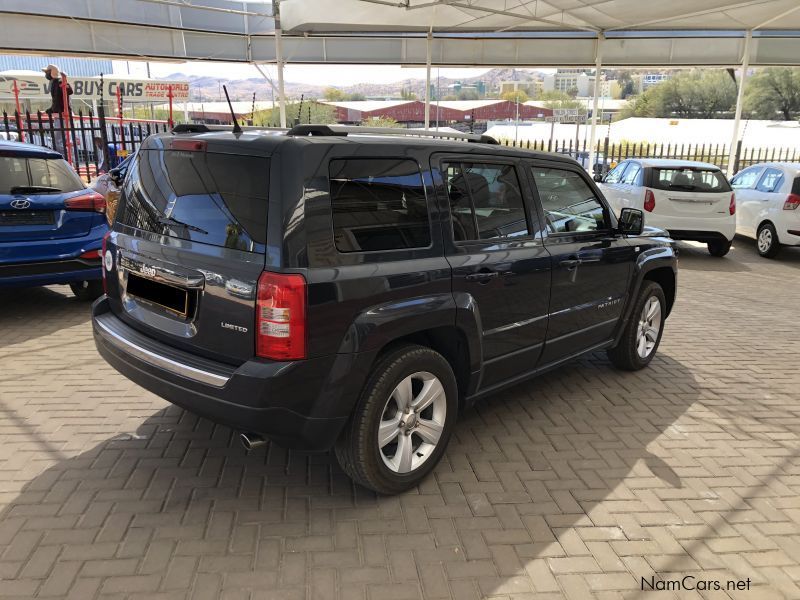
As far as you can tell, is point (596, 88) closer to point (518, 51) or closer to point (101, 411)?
point (518, 51)

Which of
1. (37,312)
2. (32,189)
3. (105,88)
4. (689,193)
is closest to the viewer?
(32,189)

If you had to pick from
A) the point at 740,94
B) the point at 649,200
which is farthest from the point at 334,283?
the point at 740,94

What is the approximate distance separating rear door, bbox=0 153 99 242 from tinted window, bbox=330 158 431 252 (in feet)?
13.9

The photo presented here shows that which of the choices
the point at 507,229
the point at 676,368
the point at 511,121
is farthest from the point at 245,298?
the point at 511,121

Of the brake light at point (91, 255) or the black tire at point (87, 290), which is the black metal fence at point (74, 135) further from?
the black tire at point (87, 290)

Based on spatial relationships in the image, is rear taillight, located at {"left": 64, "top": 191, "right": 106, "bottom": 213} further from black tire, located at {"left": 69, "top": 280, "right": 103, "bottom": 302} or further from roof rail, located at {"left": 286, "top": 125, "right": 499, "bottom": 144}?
roof rail, located at {"left": 286, "top": 125, "right": 499, "bottom": 144}

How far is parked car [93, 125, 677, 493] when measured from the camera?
268 centimetres

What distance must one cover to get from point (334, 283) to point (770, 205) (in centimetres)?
1094

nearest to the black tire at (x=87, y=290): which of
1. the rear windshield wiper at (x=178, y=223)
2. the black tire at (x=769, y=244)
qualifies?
the rear windshield wiper at (x=178, y=223)

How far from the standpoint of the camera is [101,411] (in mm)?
4102

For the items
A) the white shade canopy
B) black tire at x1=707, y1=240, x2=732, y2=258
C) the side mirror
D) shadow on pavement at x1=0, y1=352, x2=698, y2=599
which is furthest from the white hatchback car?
shadow on pavement at x1=0, y1=352, x2=698, y2=599

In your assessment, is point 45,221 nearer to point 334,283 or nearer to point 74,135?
point 334,283

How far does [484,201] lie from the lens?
354 centimetres

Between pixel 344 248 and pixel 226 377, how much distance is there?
79 cm
